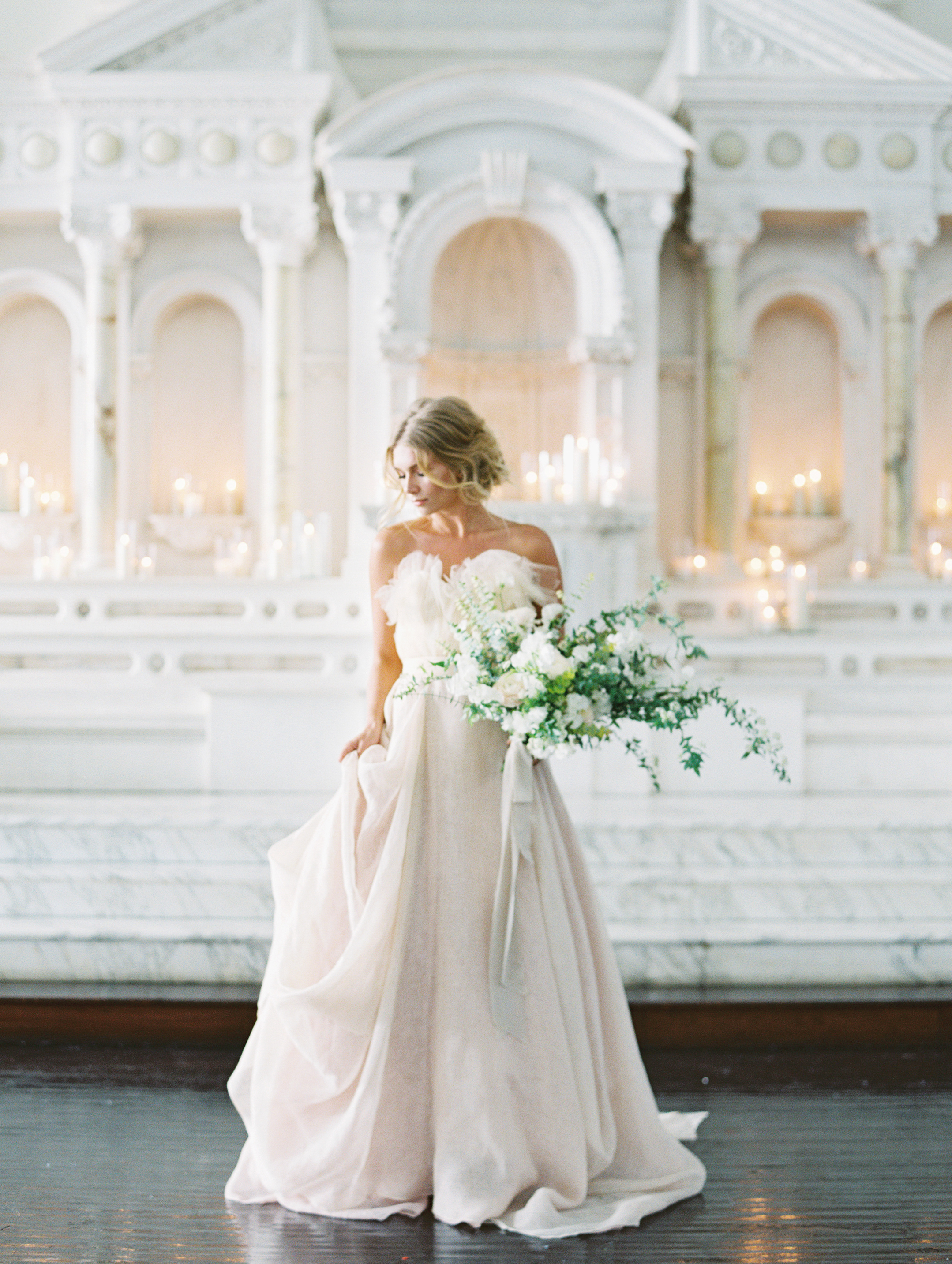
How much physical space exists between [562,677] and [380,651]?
75cm

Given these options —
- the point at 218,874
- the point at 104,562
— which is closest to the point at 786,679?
the point at 218,874

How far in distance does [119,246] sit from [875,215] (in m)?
6.58

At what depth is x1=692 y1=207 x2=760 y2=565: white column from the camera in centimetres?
1165

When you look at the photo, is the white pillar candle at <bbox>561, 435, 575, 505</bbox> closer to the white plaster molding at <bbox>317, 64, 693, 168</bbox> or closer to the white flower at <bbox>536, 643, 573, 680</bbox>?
the white plaster molding at <bbox>317, 64, 693, 168</bbox>

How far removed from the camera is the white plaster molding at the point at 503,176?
427 inches

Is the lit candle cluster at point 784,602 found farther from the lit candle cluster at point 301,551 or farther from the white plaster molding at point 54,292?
the white plaster molding at point 54,292

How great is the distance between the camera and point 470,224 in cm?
1115

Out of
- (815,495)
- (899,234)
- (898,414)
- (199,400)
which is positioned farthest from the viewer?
(199,400)

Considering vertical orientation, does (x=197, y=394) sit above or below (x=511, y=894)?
above

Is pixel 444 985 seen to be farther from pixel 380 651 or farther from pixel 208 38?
pixel 208 38

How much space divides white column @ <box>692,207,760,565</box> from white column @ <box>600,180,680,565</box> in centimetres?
71

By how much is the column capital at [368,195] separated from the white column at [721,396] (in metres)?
2.72

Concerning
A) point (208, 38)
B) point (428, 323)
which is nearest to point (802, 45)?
point (428, 323)

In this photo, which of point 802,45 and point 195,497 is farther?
point 195,497
